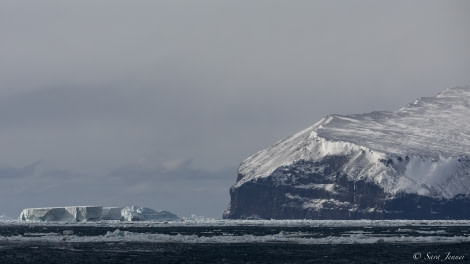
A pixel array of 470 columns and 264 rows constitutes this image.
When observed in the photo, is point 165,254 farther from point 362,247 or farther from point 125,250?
point 362,247

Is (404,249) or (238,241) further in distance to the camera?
(238,241)

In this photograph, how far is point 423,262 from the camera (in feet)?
309

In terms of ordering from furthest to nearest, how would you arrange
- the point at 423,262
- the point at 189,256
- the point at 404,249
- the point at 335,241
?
the point at 335,241 < the point at 404,249 < the point at 189,256 < the point at 423,262

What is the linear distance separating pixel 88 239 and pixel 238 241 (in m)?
23.1

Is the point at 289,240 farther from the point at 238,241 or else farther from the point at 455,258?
the point at 455,258

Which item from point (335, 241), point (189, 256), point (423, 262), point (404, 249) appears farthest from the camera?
point (335, 241)

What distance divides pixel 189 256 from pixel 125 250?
39.3ft

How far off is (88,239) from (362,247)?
4431 centimetres

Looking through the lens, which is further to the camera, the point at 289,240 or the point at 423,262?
the point at 289,240

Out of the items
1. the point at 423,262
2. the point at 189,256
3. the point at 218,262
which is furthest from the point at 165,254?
the point at 423,262

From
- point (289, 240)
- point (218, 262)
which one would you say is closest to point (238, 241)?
point (289, 240)

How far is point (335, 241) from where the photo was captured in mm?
134375

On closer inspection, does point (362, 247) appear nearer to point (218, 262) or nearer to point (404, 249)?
point (404, 249)

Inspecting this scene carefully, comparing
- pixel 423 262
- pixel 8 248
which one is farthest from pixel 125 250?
pixel 423 262
